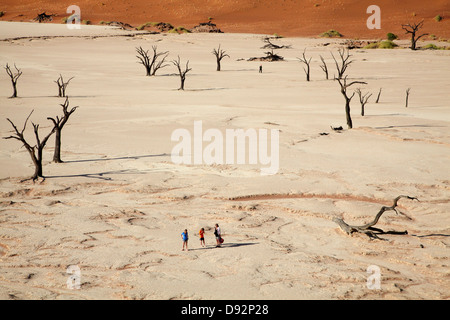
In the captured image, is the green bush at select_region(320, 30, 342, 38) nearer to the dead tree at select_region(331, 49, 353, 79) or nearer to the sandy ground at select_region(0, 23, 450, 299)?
the dead tree at select_region(331, 49, 353, 79)

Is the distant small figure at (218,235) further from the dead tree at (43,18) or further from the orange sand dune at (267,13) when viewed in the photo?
the dead tree at (43,18)

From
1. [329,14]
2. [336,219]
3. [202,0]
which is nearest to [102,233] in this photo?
[336,219]

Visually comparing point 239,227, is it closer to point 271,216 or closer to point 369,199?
point 271,216

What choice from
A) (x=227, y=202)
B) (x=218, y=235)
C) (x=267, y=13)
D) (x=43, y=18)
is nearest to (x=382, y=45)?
(x=267, y=13)

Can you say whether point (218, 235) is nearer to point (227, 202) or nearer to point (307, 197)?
point (227, 202)

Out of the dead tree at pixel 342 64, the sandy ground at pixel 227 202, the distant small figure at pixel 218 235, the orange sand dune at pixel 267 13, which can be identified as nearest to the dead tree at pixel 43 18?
the orange sand dune at pixel 267 13
